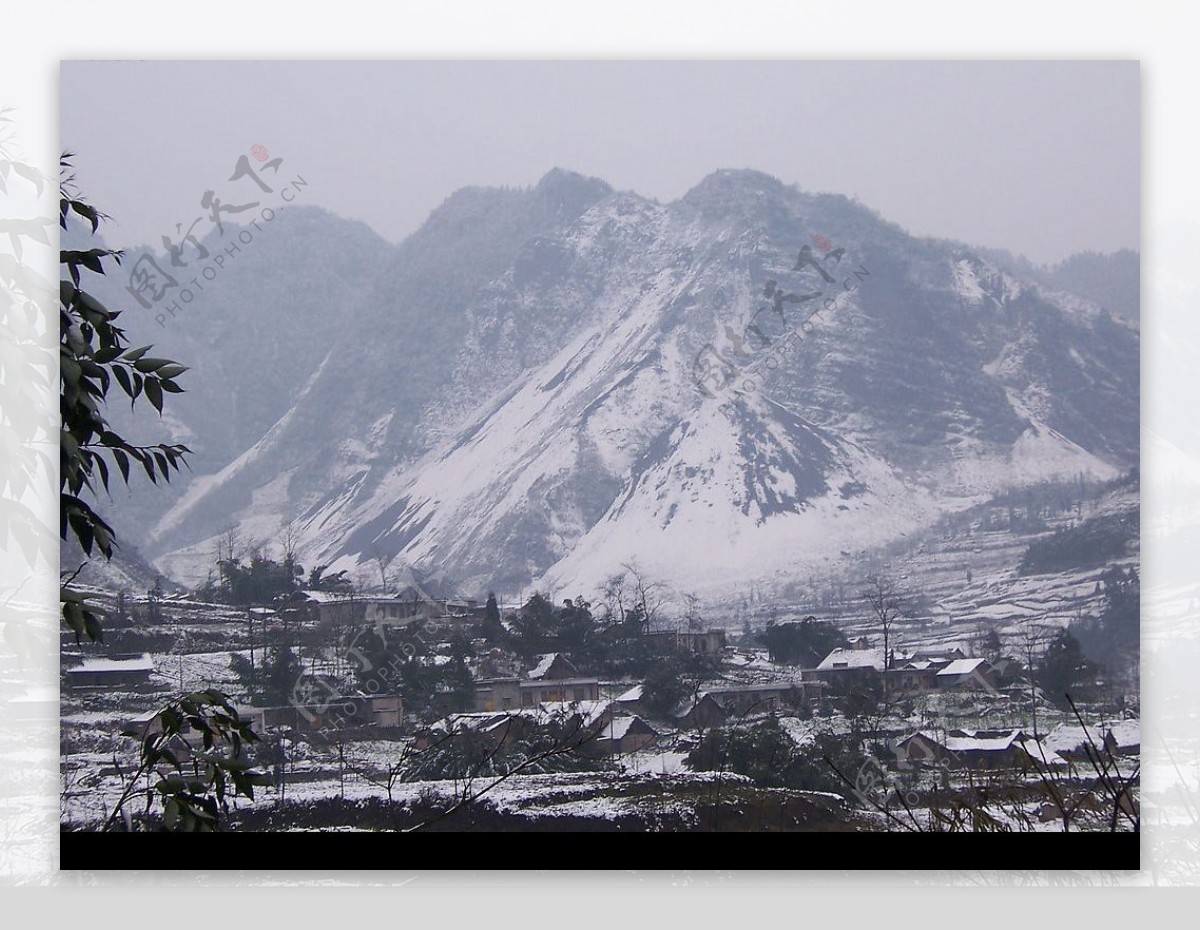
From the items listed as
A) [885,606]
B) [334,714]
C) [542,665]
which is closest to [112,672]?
[334,714]

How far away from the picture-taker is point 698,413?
4.14 meters

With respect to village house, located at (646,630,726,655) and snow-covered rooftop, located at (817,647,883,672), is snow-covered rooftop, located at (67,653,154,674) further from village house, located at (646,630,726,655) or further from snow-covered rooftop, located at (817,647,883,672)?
snow-covered rooftop, located at (817,647,883,672)

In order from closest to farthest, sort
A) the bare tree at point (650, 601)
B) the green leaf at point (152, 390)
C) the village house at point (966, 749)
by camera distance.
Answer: the green leaf at point (152, 390) < the village house at point (966, 749) < the bare tree at point (650, 601)

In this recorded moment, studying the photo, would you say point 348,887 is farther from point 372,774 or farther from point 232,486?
point 232,486

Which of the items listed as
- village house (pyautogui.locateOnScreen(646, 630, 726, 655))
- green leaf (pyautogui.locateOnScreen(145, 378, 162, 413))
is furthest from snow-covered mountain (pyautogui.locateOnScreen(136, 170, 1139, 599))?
green leaf (pyautogui.locateOnScreen(145, 378, 162, 413))

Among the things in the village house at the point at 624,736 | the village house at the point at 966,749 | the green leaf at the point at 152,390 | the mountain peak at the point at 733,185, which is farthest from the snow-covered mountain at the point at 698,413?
the green leaf at the point at 152,390

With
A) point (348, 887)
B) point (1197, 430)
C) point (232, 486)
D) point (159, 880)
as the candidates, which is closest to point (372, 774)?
point (348, 887)

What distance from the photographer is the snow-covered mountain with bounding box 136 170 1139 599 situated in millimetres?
4066

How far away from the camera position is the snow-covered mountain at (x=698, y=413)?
407 centimetres

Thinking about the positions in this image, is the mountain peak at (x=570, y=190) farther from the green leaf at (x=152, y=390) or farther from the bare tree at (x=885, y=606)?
the green leaf at (x=152, y=390)

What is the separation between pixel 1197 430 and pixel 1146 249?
564 millimetres

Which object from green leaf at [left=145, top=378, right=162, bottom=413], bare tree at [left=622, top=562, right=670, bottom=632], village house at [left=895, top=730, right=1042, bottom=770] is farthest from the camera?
bare tree at [left=622, top=562, right=670, bottom=632]

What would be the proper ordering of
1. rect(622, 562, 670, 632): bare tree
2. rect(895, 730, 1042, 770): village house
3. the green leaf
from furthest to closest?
rect(622, 562, 670, 632): bare tree, rect(895, 730, 1042, 770): village house, the green leaf

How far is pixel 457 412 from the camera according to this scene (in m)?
4.21
